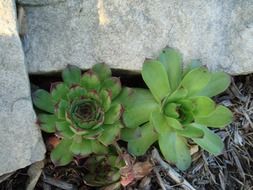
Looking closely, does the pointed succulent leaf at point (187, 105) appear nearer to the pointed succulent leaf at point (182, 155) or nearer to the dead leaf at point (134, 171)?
the pointed succulent leaf at point (182, 155)

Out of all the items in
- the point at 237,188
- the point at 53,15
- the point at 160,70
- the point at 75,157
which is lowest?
the point at 237,188

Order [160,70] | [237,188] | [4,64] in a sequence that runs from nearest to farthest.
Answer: [4,64]
[160,70]
[237,188]

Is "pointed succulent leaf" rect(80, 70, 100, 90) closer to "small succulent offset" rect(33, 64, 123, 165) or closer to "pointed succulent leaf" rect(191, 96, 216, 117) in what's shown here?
"small succulent offset" rect(33, 64, 123, 165)

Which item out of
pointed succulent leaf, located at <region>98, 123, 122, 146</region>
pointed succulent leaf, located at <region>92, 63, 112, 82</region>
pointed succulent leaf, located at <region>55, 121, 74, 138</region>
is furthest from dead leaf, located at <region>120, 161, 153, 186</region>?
pointed succulent leaf, located at <region>92, 63, 112, 82</region>

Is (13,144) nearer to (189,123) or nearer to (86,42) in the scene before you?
(86,42)

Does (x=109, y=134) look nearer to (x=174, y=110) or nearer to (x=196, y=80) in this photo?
(x=174, y=110)

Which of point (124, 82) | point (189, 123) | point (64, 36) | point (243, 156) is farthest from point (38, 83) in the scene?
point (243, 156)

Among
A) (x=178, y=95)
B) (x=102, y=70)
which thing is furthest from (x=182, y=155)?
(x=102, y=70)
